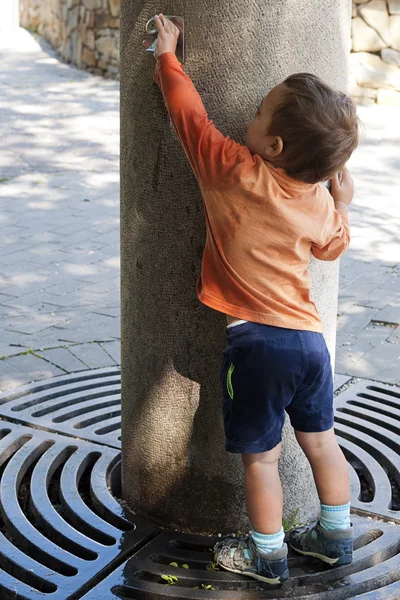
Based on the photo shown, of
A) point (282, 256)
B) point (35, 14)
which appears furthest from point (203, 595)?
point (35, 14)

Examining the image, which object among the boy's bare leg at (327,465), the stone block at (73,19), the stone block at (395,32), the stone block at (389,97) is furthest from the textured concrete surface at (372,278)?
the stone block at (73,19)

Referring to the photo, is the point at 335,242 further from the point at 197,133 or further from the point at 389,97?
the point at 389,97

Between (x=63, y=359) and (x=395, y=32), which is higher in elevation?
(x=395, y=32)

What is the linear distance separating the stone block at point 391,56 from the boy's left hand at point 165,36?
Result: 9909 millimetres

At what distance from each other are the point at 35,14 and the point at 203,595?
17254mm

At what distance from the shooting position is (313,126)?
2213 mm

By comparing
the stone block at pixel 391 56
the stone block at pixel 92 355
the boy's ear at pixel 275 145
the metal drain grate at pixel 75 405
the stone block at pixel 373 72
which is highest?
the boy's ear at pixel 275 145

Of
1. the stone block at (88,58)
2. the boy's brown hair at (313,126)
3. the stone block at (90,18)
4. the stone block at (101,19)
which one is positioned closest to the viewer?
the boy's brown hair at (313,126)

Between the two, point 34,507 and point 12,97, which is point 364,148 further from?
point 34,507

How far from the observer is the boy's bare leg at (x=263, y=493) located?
2.45 metres

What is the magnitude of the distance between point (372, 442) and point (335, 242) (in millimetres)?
1154

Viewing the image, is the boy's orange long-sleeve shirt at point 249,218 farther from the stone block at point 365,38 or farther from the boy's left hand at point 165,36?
the stone block at point 365,38

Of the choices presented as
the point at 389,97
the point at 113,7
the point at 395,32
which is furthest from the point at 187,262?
the point at 113,7

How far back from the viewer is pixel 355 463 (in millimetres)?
3189
